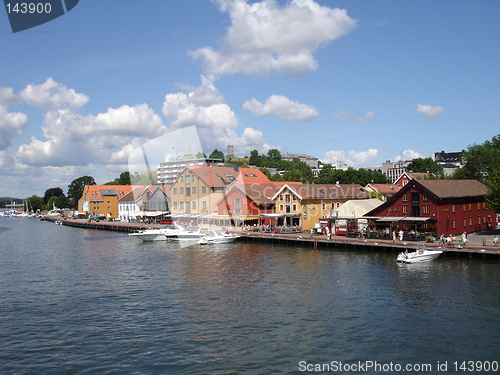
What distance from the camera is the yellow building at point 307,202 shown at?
241ft

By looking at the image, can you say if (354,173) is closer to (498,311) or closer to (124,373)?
(498,311)

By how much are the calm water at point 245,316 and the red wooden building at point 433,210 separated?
10377 mm

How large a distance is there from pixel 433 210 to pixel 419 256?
41.7ft

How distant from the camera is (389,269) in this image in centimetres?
4200

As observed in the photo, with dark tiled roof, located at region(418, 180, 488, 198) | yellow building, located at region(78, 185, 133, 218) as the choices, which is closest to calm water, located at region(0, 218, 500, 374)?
dark tiled roof, located at region(418, 180, 488, 198)

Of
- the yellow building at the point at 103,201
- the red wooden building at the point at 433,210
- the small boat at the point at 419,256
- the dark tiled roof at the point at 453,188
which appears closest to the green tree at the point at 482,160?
the dark tiled roof at the point at 453,188

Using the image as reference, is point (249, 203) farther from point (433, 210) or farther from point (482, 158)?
point (482, 158)

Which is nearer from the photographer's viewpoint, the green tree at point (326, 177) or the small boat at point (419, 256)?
the small boat at point (419, 256)

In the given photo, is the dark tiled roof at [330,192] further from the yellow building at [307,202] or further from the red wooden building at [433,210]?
the red wooden building at [433,210]

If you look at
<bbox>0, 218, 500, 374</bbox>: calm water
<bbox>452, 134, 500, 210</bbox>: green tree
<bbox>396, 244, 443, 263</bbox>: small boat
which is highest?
<bbox>452, 134, 500, 210</bbox>: green tree

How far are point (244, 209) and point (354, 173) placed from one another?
5881 centimetres

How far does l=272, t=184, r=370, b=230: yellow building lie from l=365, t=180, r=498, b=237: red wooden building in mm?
12291

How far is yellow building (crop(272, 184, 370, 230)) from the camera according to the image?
73438 millimetres

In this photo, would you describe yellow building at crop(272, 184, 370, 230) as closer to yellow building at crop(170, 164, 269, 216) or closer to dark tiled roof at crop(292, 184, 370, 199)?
dark tiled roof at crop(292, 184, 370, 199)
